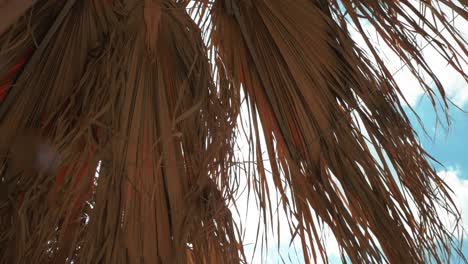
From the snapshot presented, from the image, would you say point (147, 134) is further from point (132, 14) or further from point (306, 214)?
point (306, 214)

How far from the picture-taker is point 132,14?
45.8 inches

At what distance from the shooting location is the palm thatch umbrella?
1.06 metres

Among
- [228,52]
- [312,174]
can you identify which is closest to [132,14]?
[228,52]

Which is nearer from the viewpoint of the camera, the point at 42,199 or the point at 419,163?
the point at 42,199

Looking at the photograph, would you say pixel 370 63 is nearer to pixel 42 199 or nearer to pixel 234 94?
pixel 234 94

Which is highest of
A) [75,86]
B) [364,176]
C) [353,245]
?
[75,86]

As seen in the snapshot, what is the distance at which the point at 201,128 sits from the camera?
3.91ft

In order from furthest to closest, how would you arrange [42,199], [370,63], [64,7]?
1. [370,63]
2. [64,7]
3. [42,199]

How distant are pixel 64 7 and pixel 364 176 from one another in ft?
2.31

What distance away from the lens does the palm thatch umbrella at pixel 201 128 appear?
3.47 ft

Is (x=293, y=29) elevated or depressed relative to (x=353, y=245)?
elevated

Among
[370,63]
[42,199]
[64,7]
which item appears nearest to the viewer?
[42,199]

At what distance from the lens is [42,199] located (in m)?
1.07

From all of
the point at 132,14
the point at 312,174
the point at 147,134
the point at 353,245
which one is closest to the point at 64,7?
the point at 132,14
